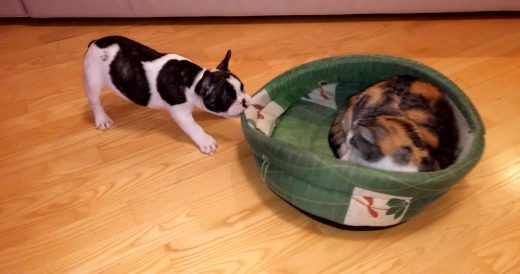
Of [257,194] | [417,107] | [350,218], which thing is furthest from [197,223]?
[417,107]

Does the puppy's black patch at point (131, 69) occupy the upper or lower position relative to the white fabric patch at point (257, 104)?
upper

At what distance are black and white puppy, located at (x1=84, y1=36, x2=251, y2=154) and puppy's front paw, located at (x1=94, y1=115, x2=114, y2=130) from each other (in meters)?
0.16

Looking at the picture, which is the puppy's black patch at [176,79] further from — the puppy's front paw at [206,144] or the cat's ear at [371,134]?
the cat's ear at [371,134]

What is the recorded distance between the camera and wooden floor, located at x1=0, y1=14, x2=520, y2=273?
1349 millimetres

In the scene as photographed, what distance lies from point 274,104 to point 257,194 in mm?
367

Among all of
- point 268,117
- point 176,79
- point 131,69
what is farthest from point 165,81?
point 268,117

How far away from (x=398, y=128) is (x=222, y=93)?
60 cm

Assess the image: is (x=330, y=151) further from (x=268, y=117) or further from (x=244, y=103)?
(x=244, y=103)

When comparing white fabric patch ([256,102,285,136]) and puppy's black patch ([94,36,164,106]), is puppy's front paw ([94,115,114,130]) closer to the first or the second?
puppy's black patch ([94,36,164,106])

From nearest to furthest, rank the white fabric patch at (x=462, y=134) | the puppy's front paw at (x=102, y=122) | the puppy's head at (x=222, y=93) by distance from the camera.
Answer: the white fabric patch at (x=462, y=134)
the puppy's head at (x=222, y=93)
the puppy's front paw at (x=102, y=122)

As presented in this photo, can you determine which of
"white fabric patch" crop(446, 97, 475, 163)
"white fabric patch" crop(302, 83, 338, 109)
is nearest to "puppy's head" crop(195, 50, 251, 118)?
"white fabric patch" crop(302, 83, 338, 109)

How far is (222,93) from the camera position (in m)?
1.41

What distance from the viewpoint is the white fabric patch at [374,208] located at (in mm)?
1182

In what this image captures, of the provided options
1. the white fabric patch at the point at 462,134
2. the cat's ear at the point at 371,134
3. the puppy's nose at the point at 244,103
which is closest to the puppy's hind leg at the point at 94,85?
the puppy's nose at the point at 244,103
